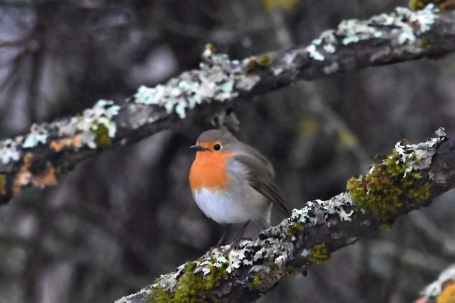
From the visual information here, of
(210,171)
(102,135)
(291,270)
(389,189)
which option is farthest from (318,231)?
(210,171)

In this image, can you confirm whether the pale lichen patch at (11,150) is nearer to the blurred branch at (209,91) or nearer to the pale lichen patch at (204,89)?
the blurred branch at (209,91)

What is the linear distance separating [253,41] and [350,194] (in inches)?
112

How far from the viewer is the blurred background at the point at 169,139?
164 inches

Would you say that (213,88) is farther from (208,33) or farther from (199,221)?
(199,221)

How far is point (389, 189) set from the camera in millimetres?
1931

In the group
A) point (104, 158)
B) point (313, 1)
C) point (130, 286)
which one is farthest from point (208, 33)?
point (130, 286)

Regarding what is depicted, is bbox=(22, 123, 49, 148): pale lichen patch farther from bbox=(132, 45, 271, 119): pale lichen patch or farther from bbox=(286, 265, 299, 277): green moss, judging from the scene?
bbox=(286, 265, 299, 277): green moss

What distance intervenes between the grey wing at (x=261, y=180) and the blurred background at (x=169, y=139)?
25.0 inches

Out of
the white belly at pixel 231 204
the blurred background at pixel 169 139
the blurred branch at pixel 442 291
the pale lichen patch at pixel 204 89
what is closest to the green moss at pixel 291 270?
the blurred branch at pixel 442 291

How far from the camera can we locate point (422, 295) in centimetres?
233

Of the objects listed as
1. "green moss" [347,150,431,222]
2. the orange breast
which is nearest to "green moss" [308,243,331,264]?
"green moss" [347,150,431,222]

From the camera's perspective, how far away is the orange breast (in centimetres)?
345

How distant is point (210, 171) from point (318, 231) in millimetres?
1475

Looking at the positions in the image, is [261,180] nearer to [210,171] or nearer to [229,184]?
[229,184]
